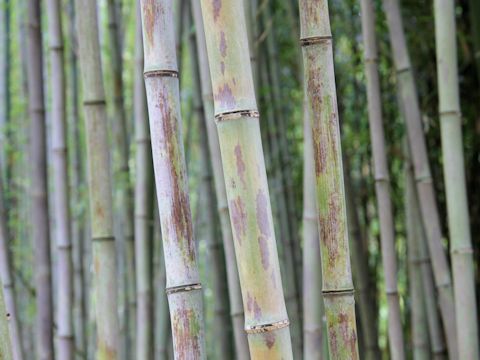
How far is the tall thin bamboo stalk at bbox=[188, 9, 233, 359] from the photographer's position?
1.93 meters

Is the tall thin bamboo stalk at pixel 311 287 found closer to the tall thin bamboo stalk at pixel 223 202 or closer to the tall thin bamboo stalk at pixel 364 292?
the tall thin bamboo stalk at pixel 223 202

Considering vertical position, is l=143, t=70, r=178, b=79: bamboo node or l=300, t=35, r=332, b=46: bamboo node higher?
l=300, t=35, r=332, b=46: bamboo node

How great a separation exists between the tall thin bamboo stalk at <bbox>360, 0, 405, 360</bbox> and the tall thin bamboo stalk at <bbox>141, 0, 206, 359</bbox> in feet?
2.23

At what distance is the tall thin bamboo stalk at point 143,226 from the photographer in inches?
64.3

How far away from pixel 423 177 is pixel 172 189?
Answer: 848 mm

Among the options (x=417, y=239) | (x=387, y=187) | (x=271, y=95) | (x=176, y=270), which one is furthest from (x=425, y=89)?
(x=176, y=270)

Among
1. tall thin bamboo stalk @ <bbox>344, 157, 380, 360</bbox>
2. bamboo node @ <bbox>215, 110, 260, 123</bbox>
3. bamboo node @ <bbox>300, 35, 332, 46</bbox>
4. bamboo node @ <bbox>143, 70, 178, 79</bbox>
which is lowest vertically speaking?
tall thin bamboo stalk @ <bbox>344, 157, 380, 360</bbox>

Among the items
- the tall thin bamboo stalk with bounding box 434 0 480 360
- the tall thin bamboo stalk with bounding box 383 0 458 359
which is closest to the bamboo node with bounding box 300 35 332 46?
the tall thin bamboo stalk with bounding box 434 0 480 360

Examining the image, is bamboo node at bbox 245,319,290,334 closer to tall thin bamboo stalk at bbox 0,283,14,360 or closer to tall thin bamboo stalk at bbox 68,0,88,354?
tall thin bamboo stalk at bbox 0,283,14,360

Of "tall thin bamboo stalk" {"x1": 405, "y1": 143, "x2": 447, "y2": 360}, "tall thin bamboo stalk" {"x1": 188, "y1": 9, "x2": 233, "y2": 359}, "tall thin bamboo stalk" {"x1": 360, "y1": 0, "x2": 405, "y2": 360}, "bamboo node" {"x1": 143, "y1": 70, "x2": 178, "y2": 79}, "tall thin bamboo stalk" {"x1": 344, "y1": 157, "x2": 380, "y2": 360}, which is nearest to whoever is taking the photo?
"bamboo node" {"x1": 143, "y1": 70, "x2": 178, "y2": 79}

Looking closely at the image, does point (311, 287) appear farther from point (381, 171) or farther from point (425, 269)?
point (425, 269)

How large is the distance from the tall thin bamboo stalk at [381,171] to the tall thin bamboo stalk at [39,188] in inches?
29.1

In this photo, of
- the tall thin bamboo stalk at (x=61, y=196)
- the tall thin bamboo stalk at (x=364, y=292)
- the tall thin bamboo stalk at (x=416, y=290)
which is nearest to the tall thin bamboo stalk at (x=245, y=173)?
the tall thin bamboo stalk at (x=61, y=196)

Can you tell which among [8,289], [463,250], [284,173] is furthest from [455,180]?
[284,173]
